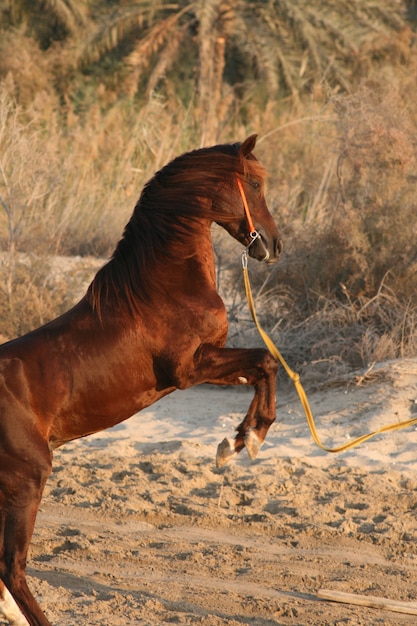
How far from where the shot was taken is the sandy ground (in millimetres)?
4520

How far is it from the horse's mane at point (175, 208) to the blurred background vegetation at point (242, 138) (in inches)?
164

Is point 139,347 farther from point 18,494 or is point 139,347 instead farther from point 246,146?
point 246,146

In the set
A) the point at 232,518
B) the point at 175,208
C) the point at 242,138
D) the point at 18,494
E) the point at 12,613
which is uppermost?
the point at 175,208

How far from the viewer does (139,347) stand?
14.0 ft

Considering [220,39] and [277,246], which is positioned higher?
[277,246]

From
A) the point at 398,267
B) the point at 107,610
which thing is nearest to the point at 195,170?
the point at 107,610

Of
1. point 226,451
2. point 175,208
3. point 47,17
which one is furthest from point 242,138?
point 226,451

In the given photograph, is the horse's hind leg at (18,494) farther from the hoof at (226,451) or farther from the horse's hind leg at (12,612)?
the hoof at (226,451)

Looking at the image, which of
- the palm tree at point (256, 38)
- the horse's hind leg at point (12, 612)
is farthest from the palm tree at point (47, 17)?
the horse's hind leg at point (12, 612)

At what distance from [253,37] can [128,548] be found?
670 inches

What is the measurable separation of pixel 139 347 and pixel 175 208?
27.2 inches

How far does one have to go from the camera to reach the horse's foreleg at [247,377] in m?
4.28

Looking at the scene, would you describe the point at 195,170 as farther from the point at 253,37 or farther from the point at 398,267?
the point at 253,37

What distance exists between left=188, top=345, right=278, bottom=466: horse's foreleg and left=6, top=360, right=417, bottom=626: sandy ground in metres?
0.80
